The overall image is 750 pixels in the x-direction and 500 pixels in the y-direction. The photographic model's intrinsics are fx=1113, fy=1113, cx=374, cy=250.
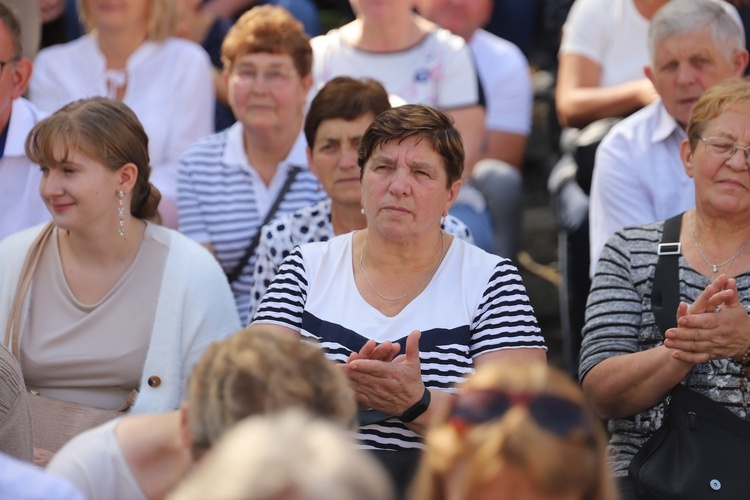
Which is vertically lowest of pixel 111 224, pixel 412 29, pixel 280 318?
pixel 280 318

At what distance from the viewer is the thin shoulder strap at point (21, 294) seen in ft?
12.2

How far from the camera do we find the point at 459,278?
3.42 metres

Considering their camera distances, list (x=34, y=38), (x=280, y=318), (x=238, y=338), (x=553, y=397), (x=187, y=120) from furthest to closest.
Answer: (x=34, y=38) < (x=187, y=120) < (x=280, y=318) < (x=238, y=338) < (x=553, y=397)

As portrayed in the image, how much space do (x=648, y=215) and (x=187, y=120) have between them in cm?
217

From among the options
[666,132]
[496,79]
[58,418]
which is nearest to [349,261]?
[58,418]

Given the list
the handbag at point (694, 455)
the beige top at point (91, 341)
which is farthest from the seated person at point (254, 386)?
the beige top at point (91, 341)

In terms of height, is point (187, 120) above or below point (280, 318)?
above

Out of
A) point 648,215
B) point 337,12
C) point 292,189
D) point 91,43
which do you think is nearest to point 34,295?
point 292,189

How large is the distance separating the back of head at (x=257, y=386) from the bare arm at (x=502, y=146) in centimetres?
356

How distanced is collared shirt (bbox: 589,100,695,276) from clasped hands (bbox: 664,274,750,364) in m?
0.98

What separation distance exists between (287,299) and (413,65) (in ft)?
6.49

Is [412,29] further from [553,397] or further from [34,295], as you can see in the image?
[553,397]

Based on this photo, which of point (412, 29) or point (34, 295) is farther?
point (412, 29)

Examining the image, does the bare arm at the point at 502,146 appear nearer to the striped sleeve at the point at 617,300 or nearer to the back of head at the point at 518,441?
the striped sleeve at the point at 617,300
